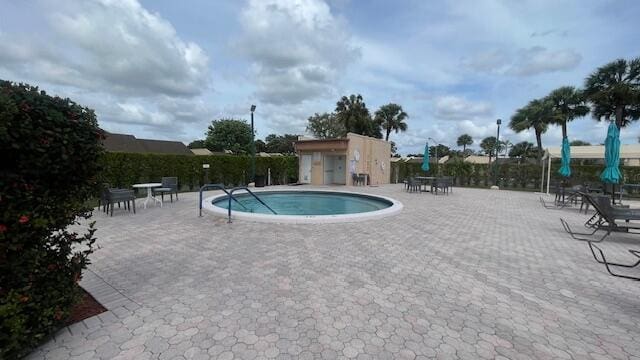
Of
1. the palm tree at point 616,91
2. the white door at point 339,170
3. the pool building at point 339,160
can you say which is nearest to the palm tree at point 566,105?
the palm tree at point 616,91

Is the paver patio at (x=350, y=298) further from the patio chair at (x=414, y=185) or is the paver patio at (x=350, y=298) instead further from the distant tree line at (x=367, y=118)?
the distant tree line at (x=367, y=118)

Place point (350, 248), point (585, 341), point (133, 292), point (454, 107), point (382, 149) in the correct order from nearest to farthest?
point (585, 341)
point (133, 292)
point (350, 248)
point (382, 149)
point (454, 107)

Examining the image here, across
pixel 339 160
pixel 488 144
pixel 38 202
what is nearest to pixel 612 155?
pixel 38 202

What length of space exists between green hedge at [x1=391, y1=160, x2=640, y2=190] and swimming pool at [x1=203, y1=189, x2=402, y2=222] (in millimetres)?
12109

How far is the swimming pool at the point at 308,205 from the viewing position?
7.93 m

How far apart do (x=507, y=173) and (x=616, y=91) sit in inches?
348

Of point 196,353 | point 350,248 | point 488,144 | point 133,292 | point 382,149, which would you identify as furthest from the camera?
point 488,144

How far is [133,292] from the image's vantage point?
3572 millimetres

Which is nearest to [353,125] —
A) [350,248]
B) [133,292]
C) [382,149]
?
[382,149]

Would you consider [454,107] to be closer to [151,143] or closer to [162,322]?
[162,322]

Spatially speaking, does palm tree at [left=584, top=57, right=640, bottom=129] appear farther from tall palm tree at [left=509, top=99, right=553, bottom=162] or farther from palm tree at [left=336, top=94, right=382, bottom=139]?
palm tree at [left=336, top=94, right=382, bottom=139]

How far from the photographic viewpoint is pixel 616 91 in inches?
781

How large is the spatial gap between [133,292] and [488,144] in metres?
83.9

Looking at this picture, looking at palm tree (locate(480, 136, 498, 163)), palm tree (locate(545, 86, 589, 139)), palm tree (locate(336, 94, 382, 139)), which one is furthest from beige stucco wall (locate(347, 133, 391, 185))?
palm tree (locate(480, 136, 498, 163))
